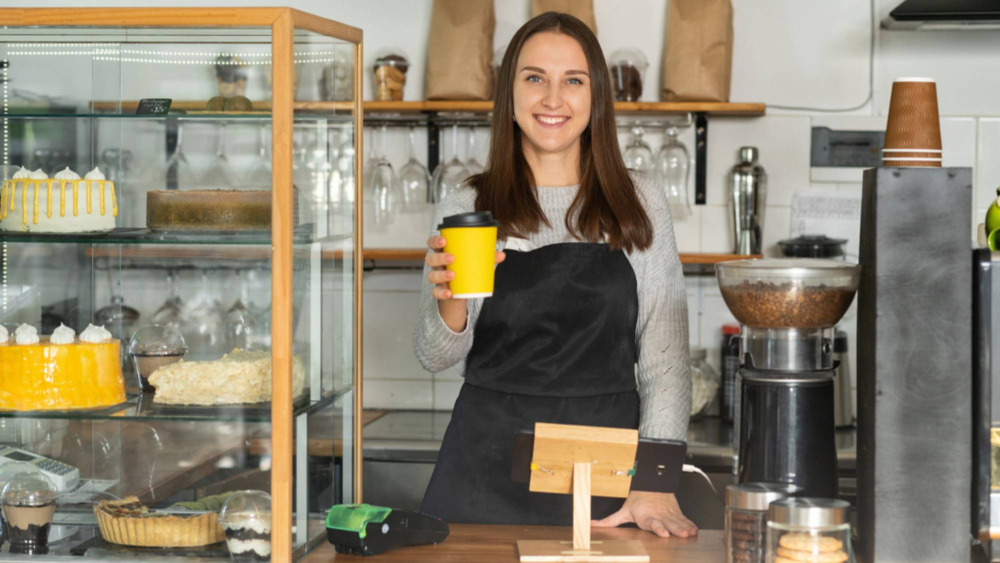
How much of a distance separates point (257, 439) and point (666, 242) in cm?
83

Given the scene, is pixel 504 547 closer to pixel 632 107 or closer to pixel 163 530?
pixel 163 530

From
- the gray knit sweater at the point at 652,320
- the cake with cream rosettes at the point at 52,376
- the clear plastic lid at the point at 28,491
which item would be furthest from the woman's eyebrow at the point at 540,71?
the clear plastic lid at the point at 28,491

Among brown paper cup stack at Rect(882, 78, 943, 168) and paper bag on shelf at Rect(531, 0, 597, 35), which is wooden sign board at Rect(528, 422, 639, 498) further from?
paper bag on shelf at Rect(531, 0, 597, 35)

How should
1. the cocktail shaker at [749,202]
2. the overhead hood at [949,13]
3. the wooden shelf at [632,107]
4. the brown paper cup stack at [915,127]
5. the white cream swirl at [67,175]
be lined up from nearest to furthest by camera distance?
the brown paper cup stack at [915,127] < the white cream swirl at [67,175] < the overhead hood at [949,13] < the wooden shelf at [632,107] < the cocktail shaker at [749,202]

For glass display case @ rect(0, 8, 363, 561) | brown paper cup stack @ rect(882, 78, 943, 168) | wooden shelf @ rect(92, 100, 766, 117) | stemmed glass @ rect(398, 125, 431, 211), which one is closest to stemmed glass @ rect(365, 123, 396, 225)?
stemmed glass @ rect(398, 125, 431, 211)

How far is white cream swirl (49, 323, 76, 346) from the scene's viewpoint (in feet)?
4.80

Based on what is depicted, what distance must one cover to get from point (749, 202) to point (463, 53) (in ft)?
2.95

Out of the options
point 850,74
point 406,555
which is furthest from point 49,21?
point 850,74

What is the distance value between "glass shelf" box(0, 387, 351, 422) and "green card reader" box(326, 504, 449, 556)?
0.15m

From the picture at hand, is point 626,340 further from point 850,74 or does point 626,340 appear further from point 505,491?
point 850,74

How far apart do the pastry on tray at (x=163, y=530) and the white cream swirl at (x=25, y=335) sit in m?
0.27

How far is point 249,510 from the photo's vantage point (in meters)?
1.37

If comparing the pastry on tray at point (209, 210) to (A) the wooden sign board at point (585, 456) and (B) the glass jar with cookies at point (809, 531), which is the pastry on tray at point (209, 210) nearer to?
(A) the wooden sign board at point (585, 456)

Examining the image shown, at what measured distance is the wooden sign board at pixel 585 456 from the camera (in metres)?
1.34
